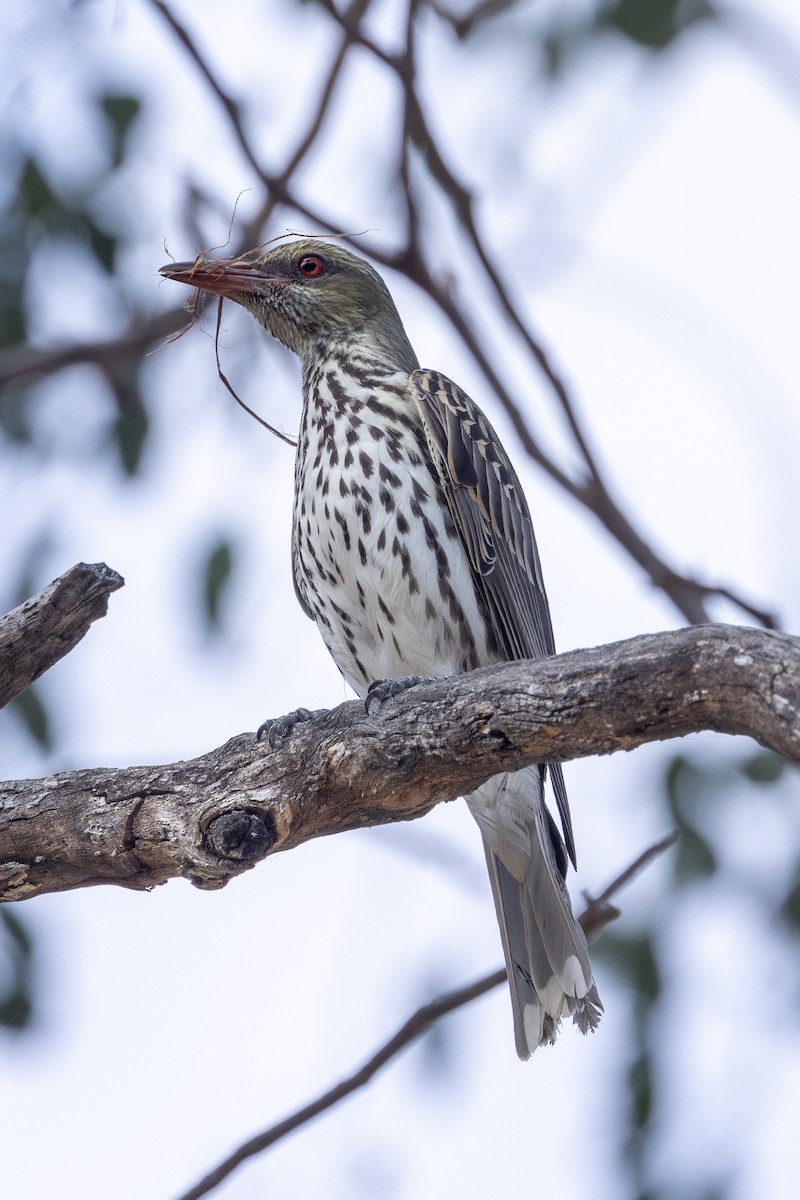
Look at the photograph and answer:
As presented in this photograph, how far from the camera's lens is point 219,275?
436 centimetres

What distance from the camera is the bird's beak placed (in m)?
4.17

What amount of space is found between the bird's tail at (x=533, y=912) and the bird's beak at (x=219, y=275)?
5.22 feet

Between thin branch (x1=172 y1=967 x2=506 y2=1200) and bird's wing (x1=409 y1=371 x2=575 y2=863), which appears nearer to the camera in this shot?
thin branch (x1=172 y1=967 x2=506 y2=1200)

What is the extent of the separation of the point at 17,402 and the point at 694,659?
8.63 ft

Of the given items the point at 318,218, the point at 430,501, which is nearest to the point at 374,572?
the point at 430,501

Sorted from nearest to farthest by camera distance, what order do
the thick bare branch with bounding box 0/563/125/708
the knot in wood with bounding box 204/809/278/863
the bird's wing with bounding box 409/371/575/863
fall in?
the knot in wood with bounding box 204/809/278/863 → the thick bare branch with bounding box 0/563/125/708 → the bird's wing with bounding box 409/371/575/863

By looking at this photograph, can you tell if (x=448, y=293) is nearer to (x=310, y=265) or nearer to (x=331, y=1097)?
(x=310, y=265)

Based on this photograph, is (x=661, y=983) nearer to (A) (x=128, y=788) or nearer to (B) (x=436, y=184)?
(A) (x=128, y=788)

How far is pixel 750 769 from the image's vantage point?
3.91 meters

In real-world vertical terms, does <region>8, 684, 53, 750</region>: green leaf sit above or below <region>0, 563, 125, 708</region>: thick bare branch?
above

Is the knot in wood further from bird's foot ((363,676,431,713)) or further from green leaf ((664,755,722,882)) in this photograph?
green leaf ((664,755,722,882))

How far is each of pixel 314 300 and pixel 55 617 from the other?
1869 millimetres

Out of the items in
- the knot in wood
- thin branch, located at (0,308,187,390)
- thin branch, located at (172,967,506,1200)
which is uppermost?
thin branch, located at (0,308,187,390)

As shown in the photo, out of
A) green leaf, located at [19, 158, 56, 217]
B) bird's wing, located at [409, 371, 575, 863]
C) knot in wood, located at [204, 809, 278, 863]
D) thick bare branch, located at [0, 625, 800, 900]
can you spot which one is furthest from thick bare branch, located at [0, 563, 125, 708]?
green leaf, located at [19, 158, 56, 217]
